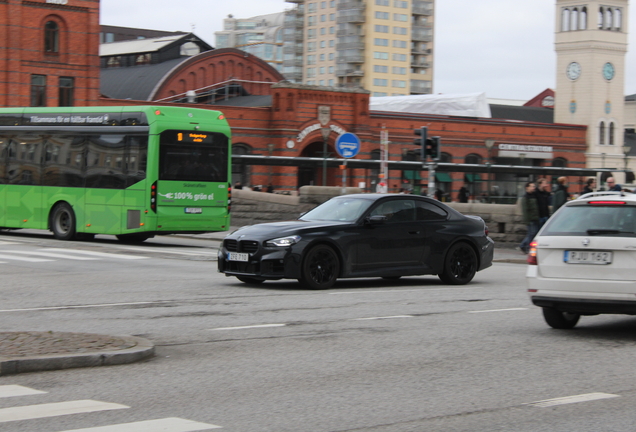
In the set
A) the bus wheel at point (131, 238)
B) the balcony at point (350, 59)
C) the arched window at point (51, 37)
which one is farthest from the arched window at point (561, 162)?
the balcony at point (350, 59)

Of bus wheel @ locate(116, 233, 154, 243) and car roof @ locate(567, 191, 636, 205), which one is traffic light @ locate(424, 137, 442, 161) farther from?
car roof @ locate(567, 191, 636, 205)

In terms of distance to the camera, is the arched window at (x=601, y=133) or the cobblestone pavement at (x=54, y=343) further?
the arched window at (x=601, y=133)

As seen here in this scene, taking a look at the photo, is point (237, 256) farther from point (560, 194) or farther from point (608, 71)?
point (608, 71)

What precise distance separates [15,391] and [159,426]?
1.50m

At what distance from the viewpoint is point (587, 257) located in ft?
31.6

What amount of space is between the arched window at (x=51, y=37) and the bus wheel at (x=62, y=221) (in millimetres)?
28796

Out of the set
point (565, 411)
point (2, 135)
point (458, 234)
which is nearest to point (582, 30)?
point (2, 135)

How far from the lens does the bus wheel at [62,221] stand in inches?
938

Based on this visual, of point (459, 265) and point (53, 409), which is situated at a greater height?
point (459, 265)

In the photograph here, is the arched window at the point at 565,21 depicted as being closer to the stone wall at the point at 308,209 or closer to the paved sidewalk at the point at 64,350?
the stone wall at the point at 308,209

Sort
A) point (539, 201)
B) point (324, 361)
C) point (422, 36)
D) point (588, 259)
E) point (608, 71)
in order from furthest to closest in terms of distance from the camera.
→ 1. point (422, 36)
2. point (608, 71)
3. point (539, 201)
4. point (588, 259)
5. point (324, 361)

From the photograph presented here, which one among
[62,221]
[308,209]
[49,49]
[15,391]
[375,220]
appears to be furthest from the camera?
[49,49]

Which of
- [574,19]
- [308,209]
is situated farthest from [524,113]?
[308,209]

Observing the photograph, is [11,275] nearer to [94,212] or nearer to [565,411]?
[94,212]
